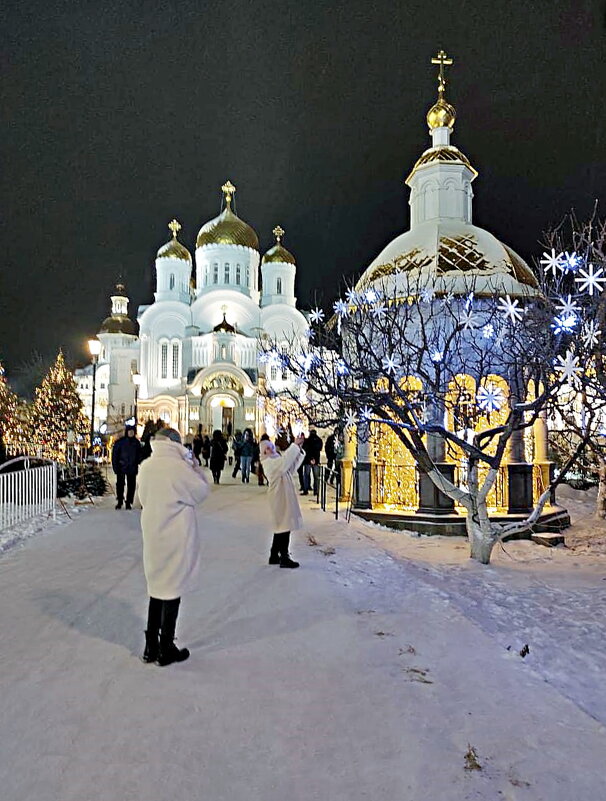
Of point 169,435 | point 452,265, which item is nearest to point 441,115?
point 452,265

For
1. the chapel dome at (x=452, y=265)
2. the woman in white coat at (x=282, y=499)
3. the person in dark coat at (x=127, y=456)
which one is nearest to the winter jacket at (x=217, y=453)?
the person in dark coat at (x=127, y=456)

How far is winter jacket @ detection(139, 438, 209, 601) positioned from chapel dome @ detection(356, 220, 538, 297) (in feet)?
34.6

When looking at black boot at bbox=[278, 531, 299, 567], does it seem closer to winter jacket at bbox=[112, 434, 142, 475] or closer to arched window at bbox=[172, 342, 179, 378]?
winter jacket at bbox=[112, 434, 142, 475]

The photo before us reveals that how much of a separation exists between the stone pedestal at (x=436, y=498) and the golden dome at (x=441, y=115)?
10.5 meters

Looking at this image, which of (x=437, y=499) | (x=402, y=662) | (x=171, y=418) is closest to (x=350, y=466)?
(x=437, y=499)

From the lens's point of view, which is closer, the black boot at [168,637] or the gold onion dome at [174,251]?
the black boot at [168,637]

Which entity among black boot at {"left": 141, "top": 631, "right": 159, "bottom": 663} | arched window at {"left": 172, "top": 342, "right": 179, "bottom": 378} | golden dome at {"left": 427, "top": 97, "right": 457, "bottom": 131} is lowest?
black boot at {"left": 141, "top": 631, "right": 159, "bottom": 663}

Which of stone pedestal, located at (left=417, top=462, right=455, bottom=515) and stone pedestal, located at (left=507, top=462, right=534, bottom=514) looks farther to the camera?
stone pedestal, located at (left=507, top=462, right=534, bottom=514)

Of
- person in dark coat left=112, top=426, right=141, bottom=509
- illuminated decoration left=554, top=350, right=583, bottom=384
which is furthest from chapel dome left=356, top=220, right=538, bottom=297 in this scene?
person in dark coat left=112, top=426, right=141, bottom=509

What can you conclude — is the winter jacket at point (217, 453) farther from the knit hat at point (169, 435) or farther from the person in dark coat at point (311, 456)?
the knit hat at point (169, 435)

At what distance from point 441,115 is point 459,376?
8.52 m

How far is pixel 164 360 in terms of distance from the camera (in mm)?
49844

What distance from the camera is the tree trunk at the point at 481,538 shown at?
10.8 metres

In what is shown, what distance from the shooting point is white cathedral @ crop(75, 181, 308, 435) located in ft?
148
